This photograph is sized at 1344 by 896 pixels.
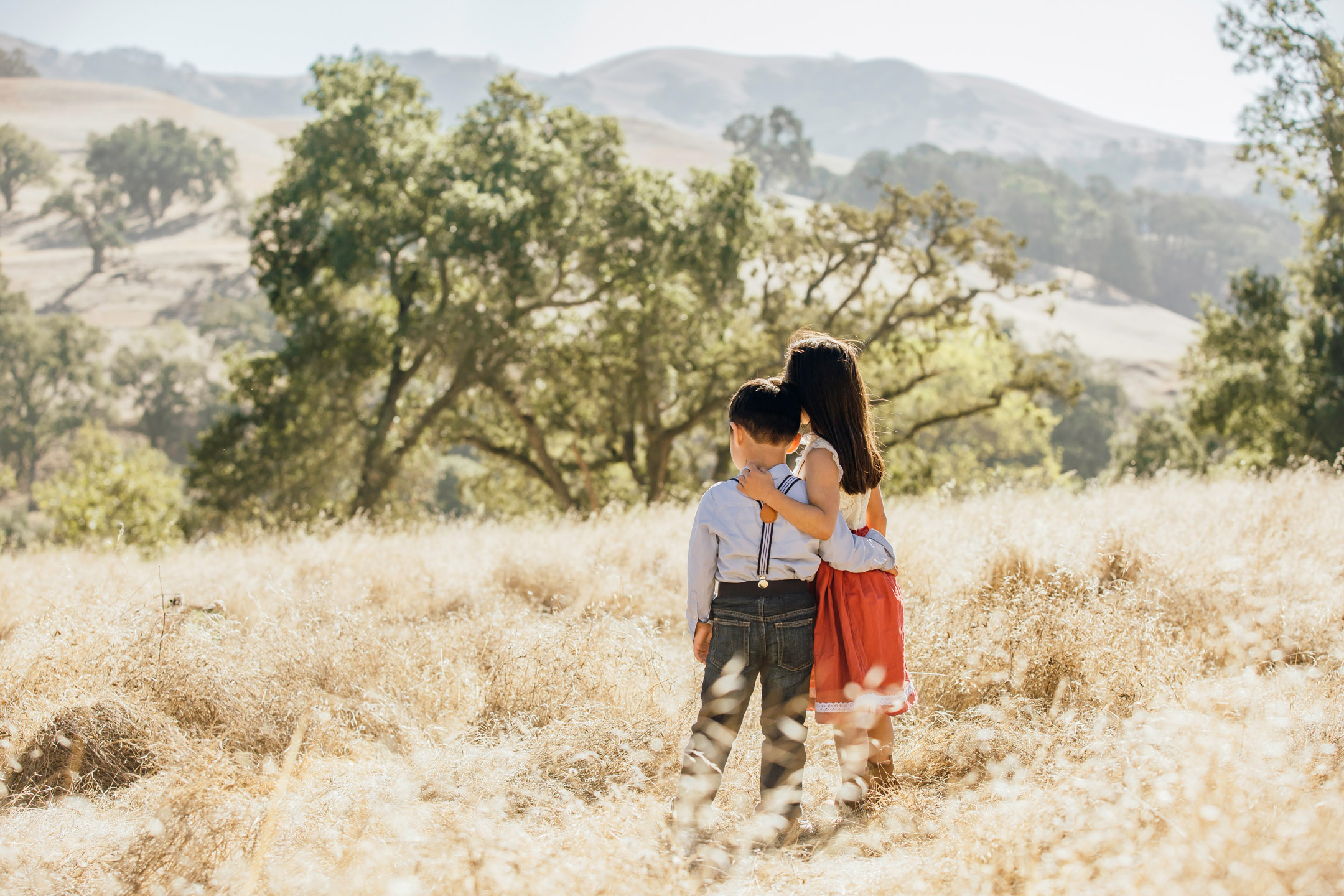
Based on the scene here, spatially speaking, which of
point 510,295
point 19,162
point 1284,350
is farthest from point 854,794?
point 19,162

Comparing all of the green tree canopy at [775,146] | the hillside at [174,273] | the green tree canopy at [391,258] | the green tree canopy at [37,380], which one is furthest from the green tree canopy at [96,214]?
the green tree canopy at [391,258]

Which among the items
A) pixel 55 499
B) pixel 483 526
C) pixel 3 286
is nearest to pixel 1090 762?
pixel 483 526

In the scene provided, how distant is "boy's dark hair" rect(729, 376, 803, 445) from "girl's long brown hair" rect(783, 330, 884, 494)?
8 centimetres

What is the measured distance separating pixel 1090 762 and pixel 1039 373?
632 inches

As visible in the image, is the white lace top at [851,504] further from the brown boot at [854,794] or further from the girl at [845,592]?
the brown boot at [854,794]

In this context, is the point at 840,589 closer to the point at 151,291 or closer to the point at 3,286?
the point at 3,286

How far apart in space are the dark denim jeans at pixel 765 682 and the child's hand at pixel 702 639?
0.10 ft

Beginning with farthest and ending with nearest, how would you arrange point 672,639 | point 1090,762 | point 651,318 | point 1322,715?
point 651,318
point 672,639
point 1322,715
point 1090,762

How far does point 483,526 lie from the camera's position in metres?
9.40

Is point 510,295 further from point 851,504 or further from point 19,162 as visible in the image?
point 19,162

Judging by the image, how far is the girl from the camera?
289cm

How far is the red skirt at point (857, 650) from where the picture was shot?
2.90 m

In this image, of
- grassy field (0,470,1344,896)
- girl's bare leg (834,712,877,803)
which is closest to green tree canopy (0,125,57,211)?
grassy field (0,470,1344,896)

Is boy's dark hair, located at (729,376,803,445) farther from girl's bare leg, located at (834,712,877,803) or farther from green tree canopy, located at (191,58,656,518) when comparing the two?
green tree canopy, located at (191,58,656,518)
